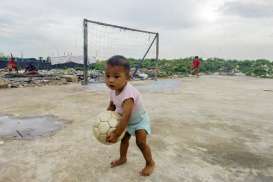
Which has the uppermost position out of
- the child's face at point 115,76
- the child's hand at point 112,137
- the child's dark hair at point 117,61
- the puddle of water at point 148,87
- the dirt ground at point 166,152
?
the child's dark hair at point 117,61

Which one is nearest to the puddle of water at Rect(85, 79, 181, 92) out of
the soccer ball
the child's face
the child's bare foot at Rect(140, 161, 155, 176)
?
the child's bare foot at Rect(140, 161, 155, 176)

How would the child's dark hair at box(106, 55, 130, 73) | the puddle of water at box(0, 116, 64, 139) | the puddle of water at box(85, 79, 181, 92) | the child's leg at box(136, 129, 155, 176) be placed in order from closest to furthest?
the child's dark hair at box(106, 55, 130, 73) → the child's leg at box(136, 129, 155, 176) → the puddle of water at box(0, 116, 64, 139) → the puddle of water at box(85, 79, 181, 92)

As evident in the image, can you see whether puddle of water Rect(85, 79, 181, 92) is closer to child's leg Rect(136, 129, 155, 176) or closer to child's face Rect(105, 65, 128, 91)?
child's leg Rect(136, 129, 155, 176)

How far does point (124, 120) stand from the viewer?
7.16 feet

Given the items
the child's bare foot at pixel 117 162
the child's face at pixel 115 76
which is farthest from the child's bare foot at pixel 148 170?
the child's face at pixel 115 76

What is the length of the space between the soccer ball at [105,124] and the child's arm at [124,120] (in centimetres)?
5

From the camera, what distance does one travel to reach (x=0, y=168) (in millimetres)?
2520

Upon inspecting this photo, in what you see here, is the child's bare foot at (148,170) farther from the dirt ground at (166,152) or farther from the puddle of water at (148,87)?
the puddle of water at (148,87)

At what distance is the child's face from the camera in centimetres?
216

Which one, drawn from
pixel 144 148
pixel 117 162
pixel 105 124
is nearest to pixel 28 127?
pixel 117 162

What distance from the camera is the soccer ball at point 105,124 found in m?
2.24

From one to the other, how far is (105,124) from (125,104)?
27 cm

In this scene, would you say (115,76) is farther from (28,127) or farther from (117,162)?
(28,127)

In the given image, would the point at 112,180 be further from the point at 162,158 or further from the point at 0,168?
the point at 0,168
